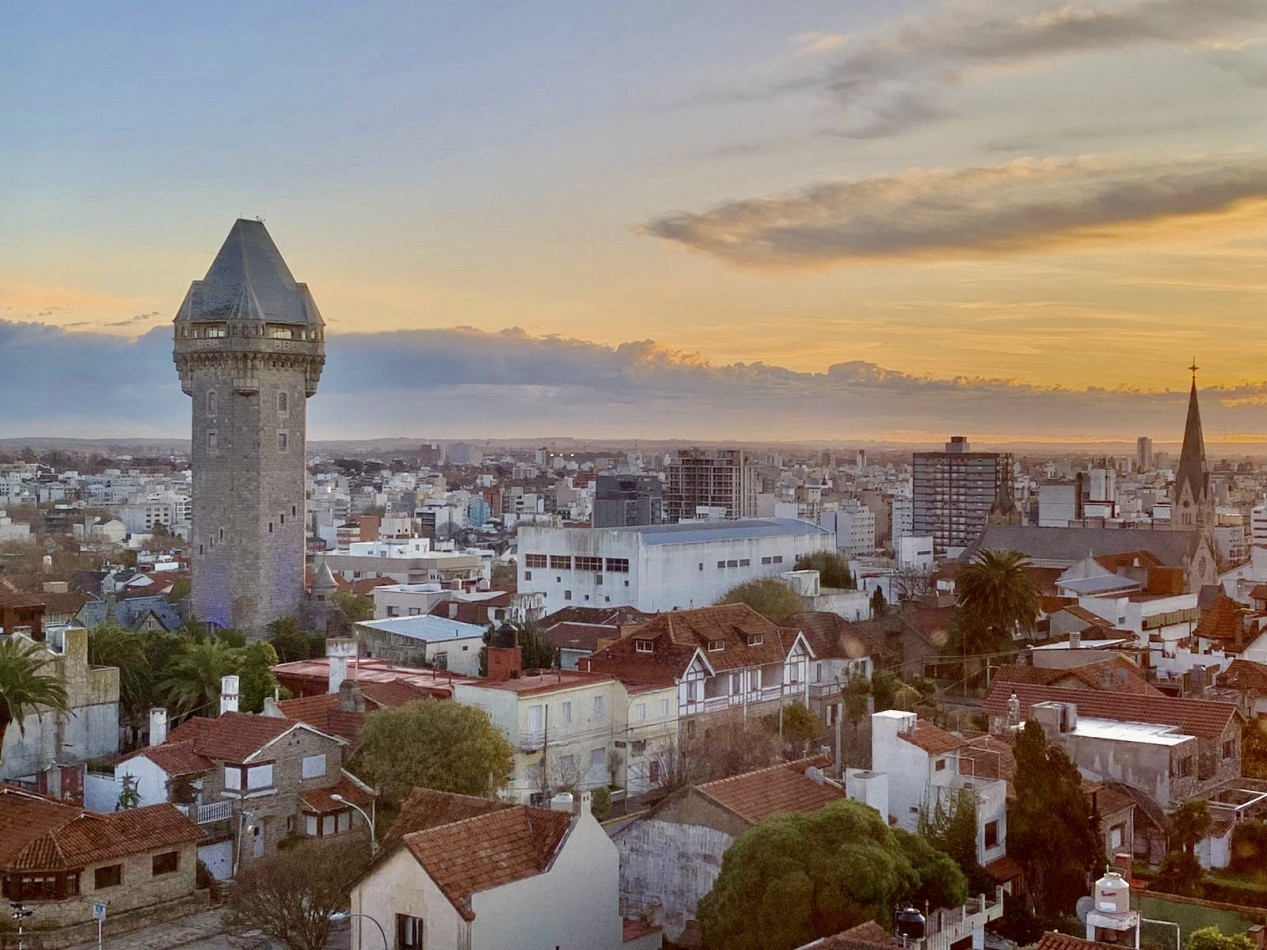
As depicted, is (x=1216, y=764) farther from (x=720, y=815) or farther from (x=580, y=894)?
(x=580, y=894)

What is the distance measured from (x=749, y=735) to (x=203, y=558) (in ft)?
124

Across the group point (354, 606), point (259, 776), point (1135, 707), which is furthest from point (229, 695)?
point (354, 606)

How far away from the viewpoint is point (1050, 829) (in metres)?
32.8

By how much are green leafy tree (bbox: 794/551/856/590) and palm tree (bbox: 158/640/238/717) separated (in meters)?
39.2

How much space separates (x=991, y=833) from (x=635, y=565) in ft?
136

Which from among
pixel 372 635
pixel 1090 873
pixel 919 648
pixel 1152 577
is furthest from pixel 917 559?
pixel 1090 873

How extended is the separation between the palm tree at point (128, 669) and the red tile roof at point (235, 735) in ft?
41.4

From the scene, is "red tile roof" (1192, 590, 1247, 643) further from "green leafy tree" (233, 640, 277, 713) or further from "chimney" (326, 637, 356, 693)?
"green leafy tree" (233, 640, 277, 713)

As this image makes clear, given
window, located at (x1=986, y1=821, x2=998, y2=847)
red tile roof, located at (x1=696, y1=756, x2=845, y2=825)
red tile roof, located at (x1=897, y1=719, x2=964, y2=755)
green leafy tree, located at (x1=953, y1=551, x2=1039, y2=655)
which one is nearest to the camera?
red tile roof, located at (x1=696, y1=756, x2=845, y2=825)

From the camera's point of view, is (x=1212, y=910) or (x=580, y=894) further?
(x=1212, y=910)

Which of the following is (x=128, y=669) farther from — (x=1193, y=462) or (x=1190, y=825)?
(x=1193, y=462)

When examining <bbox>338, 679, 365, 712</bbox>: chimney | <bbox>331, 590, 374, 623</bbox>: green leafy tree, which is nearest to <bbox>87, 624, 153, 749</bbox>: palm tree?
<bbox>338, 679, 365, 712</bbox>: chimney

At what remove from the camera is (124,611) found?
7519 cm

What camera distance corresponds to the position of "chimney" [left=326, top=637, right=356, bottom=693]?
4678 cm
